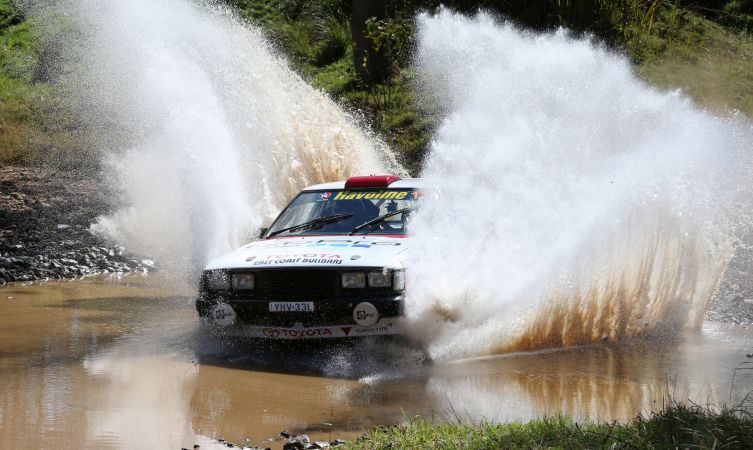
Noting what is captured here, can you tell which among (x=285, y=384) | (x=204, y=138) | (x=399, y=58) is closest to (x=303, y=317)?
(x=285, y=384)

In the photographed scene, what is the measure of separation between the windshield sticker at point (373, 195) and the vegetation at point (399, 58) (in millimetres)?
8418

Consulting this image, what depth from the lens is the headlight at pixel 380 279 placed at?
23.9 ft

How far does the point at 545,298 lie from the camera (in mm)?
8266

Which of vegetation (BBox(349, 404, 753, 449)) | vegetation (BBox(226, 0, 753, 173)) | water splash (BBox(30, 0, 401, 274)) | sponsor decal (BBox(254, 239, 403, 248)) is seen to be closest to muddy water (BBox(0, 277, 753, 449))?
vegetation (BBox(349, 404, 753, 449))

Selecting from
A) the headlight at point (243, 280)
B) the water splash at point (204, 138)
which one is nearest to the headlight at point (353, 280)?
the headlight at point (243, 280)

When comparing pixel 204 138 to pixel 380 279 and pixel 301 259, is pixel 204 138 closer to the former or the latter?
pixel 301 259

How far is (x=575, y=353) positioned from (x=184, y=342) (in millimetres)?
3503

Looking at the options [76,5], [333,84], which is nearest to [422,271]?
[333,84]

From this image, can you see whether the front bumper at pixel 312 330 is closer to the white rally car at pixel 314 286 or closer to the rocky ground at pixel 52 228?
the white rally car at pixel 314 286

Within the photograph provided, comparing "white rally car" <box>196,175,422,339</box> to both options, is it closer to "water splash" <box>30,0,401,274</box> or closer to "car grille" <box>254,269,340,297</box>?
"car grille" <box>254,269,340,297</box>

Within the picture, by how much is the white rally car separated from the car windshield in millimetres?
29

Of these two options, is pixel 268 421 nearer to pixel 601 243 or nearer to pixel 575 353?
pixel 575 353

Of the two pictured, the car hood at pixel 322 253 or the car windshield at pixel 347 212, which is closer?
the car hood at pixel 322 253

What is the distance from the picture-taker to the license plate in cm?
736
